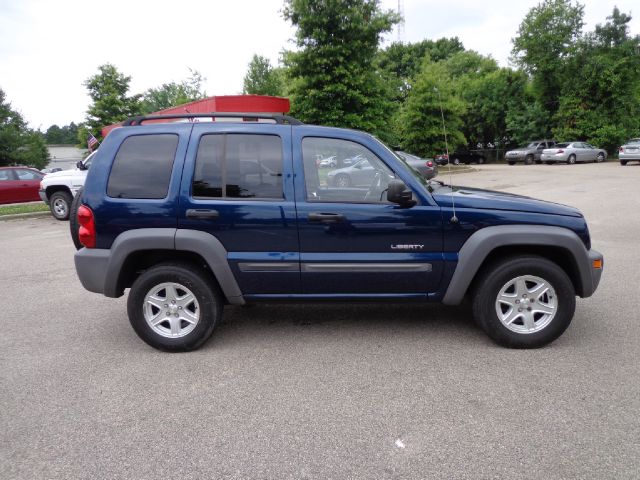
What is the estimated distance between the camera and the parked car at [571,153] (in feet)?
102

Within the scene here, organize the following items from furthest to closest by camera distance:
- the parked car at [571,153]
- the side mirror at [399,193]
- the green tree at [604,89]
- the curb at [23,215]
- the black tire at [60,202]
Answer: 1. the green tree at [604,89]
2. the parked car at [571,153]
3. the curb at [23,215]
4. the black tire at [60,202]
5. the side mirror at [399,193]

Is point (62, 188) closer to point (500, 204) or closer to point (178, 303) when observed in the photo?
point (178, 303)

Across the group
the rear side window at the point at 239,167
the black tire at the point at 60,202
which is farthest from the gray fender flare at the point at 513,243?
the black tire at the point at 60,202

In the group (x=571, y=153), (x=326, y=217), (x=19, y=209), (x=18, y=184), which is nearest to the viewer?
(x=326, y=217)

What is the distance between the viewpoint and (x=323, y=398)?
3.17 metres

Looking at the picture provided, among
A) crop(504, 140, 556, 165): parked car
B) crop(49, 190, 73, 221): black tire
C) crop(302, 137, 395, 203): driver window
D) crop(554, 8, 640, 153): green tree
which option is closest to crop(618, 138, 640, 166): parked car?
crop(504, 140, 556, 165): parked car

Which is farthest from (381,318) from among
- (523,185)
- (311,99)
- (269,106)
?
(311,99)

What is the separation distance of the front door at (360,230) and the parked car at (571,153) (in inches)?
1236

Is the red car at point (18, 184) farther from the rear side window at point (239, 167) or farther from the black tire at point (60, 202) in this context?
the rear side window at point (239, 167)

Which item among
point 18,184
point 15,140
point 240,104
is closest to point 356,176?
point 240,104

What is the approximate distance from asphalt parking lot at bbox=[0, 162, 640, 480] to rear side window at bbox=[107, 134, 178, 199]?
1.37 meters

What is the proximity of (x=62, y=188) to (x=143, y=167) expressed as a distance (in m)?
10.4

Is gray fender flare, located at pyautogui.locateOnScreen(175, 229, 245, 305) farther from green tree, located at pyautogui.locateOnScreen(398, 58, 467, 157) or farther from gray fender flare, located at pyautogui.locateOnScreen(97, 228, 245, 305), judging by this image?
green tree, located at pyautogui.locateOnScreen(398, 58, 467, 157)

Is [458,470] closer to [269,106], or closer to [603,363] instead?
[603,363]
